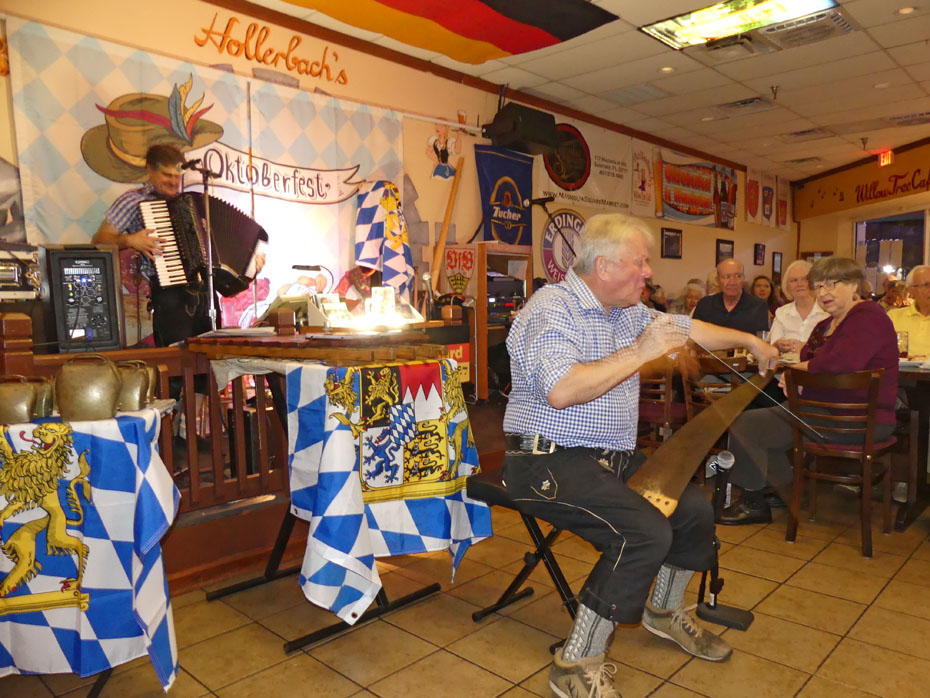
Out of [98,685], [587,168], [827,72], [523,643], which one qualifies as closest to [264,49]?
[587,168]

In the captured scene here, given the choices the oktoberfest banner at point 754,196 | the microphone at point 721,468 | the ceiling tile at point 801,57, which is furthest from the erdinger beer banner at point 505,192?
the oktoberfest banner at point 754,196

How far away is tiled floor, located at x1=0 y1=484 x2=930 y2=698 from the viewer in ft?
7.24

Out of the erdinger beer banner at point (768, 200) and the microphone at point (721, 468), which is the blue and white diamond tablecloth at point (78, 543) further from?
the erdinger beer banner at point (768, 200)

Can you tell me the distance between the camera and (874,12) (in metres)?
5.18

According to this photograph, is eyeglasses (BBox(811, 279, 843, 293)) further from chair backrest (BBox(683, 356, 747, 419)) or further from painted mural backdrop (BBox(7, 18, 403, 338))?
painted mural backdrop (BBox(7, 18, 403, 338))

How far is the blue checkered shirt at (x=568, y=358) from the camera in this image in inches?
82.0

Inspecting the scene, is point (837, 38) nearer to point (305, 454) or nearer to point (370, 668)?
point (305, 454)

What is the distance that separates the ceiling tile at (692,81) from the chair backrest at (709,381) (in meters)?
3.59

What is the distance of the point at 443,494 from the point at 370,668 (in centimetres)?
66

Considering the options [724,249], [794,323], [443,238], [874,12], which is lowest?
[794,323]

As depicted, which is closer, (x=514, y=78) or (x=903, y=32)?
(x=903, y=32)

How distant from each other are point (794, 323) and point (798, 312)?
88 millimetres

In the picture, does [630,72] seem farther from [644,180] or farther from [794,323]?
[794,323]

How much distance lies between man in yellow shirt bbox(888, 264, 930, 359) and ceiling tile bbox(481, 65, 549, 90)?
3647mm
